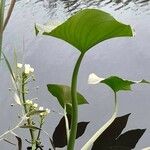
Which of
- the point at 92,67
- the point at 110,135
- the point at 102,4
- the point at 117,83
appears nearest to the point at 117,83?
the point at 117,83

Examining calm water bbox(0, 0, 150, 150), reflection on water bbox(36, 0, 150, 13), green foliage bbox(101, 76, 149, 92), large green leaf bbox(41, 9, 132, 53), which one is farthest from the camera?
reflection on water bbox(36, 0, 150, 13)

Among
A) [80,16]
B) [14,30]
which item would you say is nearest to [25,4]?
[14,30]

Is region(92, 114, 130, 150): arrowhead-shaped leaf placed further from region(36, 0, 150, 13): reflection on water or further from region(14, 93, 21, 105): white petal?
region(36, 0, 150, 13): reflection on water

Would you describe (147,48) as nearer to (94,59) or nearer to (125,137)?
(94,59)

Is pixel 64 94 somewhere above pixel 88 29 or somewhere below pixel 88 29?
below

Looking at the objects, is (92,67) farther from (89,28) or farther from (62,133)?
(89,28)

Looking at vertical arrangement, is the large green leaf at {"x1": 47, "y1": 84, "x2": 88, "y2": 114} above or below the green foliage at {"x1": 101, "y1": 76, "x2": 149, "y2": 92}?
below

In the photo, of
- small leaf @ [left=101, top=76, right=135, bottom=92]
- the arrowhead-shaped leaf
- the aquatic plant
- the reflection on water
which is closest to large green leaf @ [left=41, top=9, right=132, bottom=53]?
the aquatic plant
